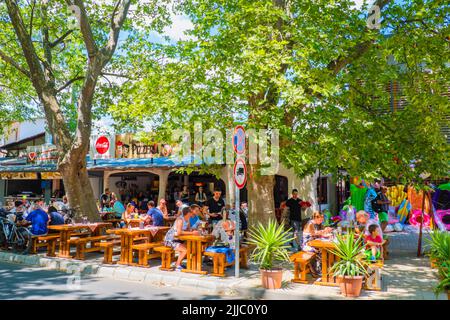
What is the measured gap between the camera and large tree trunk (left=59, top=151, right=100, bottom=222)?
40.2 ft

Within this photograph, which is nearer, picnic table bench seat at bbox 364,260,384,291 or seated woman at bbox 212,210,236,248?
picnic table bench seat at bbox 364,260,384,291

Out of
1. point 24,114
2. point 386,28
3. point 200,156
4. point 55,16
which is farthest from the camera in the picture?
point 24,114

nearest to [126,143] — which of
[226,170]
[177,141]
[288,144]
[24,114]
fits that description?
[226,170]

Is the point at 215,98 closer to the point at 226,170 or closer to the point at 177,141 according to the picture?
the point at 177,141

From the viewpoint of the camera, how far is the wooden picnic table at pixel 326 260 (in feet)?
25.2

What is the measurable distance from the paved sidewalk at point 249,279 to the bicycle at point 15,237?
0.46m

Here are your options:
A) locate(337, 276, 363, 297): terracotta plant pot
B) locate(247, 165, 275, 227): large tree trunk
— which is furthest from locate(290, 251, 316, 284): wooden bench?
locate(247, 165, 275, 227): large tree trunk

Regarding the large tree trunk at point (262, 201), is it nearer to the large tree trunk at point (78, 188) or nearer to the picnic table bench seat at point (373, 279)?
the picnic table bench seat at point (373, 279)

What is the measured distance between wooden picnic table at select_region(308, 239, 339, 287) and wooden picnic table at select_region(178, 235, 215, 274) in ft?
7.61

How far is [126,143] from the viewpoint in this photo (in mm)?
20375

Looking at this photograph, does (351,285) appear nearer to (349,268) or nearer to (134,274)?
(349,268)

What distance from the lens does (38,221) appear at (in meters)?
10.8

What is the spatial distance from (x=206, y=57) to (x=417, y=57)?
5.22m

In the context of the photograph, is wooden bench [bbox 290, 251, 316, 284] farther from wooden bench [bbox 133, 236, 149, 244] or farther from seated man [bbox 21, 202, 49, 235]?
seated man [bbox 21, 202, 49, 235]
